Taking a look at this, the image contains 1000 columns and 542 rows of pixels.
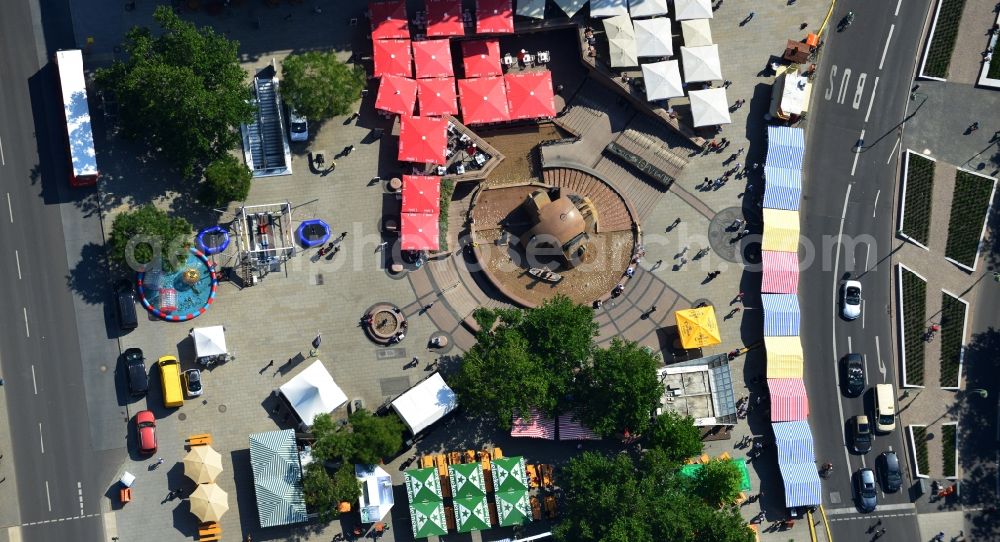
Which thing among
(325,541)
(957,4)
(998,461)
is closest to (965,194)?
(957,4)

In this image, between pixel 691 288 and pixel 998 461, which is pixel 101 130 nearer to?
pixel 691 288

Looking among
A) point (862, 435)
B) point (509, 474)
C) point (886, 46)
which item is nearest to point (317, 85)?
point (509, 474)

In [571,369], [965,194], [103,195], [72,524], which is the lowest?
[72,524]

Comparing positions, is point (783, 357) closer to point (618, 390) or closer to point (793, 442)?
point (793, 442)

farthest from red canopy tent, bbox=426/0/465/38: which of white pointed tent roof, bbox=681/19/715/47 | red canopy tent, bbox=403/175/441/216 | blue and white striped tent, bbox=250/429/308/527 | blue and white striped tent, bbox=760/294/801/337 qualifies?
blue and white striped tent, bbox=250/429/308/527

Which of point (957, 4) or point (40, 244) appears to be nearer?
point (40, 244)

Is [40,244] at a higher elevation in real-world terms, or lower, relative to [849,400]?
higher
